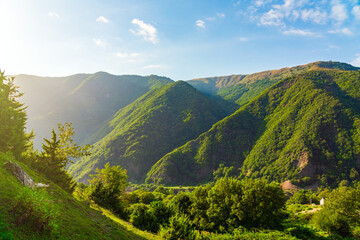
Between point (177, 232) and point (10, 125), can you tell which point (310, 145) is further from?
point (10, 125)

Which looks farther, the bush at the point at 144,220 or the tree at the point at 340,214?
the tree at the point at 340,214

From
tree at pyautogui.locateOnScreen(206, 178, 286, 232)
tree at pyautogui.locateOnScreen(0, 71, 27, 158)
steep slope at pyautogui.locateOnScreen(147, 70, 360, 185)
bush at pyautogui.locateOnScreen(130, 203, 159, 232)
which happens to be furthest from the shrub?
steep slope at pyautogui.locateOnScreen(147, 70, 360, 185)

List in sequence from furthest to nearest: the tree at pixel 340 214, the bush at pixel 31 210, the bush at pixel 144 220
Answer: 1. the tree at pixel 340 214
2. the bush at pixel 144 220
3. the bush at pixel 31 210

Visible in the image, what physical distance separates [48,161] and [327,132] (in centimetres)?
20302

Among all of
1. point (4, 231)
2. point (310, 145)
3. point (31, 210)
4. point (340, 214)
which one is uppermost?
point (31, 210)

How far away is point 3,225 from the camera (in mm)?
10430

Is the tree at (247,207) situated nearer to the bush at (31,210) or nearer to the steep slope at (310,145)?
the bush at (31,210)

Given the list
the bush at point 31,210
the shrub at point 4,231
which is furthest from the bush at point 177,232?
the shrub at point 4,231

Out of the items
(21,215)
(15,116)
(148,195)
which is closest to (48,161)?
(15,116)

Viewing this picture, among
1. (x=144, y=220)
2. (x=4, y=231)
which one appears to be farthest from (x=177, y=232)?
(x=4, y=231)

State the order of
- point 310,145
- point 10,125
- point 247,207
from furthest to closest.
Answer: point 310,145 < point 247,207 < point 10,125

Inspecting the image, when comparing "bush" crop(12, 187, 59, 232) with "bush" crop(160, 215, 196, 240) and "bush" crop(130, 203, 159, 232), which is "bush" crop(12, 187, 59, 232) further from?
"bush" crop(130, 203, 159, 232)

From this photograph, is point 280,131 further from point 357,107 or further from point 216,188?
point 216,188

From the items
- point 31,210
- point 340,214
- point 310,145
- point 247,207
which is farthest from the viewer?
point 310,145
